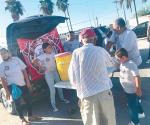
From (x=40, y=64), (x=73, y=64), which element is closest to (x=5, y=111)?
(x=40, y=64)

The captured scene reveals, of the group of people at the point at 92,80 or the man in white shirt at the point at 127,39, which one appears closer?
the group of people at the point at 92,80

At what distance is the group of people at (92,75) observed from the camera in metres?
4.40

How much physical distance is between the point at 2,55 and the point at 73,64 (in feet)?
9.42

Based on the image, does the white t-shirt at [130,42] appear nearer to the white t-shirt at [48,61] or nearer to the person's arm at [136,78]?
the person's arm at [136,78]

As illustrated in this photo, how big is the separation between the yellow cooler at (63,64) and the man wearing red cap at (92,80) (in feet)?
7.39

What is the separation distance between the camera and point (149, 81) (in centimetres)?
882

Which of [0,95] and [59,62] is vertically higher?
[59,62]

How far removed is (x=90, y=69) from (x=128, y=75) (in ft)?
4.09

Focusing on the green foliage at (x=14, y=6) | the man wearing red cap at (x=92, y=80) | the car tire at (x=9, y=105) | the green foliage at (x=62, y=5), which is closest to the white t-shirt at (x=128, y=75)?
the man wearing red cap at (x=92, y=80)

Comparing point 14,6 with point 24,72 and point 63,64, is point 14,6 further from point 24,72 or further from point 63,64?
point 63,64

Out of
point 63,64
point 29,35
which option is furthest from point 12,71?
point 29,35

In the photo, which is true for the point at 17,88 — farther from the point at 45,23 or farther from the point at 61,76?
the point at 45,23

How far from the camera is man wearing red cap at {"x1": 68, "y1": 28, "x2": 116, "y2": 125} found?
14.4 feet

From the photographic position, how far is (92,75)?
14.4 feet
